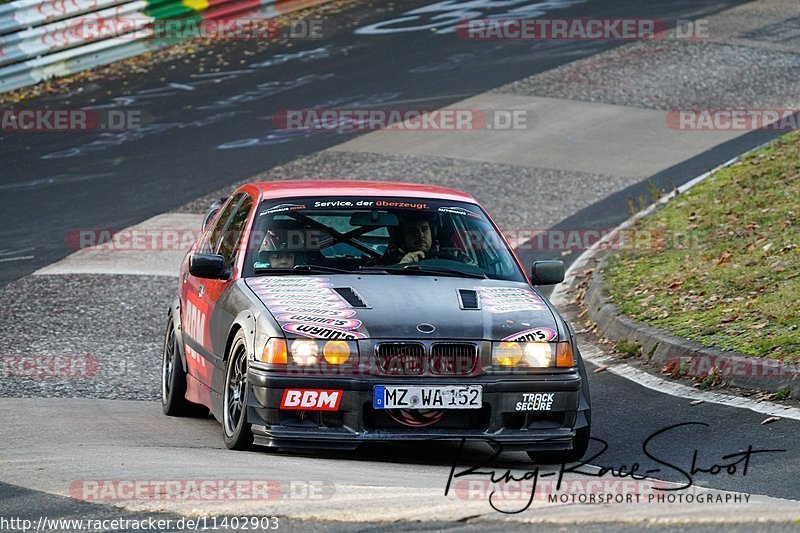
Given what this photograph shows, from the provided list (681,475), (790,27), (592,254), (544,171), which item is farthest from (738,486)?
(790,27)

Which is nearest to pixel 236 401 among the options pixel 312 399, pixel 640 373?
pixel 312 399

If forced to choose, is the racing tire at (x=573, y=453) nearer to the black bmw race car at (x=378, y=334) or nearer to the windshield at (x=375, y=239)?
the black bmw race car at (x=378, y=334)

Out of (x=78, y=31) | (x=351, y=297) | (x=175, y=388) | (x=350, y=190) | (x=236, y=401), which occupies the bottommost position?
(x=175, y=388)

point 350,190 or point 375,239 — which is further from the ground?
point 350,190

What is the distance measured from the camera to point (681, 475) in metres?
7.06

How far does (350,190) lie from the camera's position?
889 cm

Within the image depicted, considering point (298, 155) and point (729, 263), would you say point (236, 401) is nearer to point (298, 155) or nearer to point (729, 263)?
point (729, 263)

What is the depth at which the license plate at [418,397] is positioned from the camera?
7.02 meters

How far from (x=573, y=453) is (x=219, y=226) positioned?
314 cm

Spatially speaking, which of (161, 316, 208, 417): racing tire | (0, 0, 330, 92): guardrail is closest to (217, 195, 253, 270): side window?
(161, 316, 208, 417): racing tire

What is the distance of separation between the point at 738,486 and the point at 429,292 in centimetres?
201

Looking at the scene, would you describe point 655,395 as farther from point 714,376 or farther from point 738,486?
point 738,486

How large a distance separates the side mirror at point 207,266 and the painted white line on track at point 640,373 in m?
3.24

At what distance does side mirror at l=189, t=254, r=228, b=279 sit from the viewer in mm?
8258
